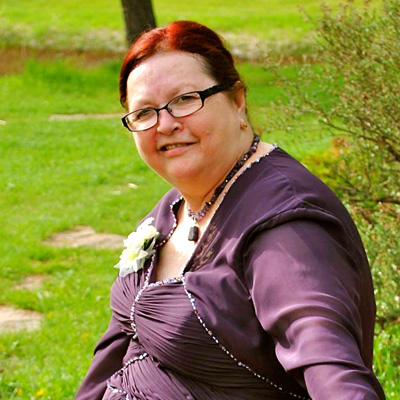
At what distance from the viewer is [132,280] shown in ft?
9.48

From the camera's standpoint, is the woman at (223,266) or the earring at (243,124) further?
the earring at (243,124)

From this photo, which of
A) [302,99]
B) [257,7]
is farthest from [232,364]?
[257,7]

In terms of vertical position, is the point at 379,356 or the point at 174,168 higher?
the point at 174,168

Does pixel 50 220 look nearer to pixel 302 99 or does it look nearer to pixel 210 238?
pixel 302 99

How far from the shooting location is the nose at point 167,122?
269 cm

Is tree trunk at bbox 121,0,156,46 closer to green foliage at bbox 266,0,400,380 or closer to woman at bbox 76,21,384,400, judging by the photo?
green foliage at bbox 266,0,400,380

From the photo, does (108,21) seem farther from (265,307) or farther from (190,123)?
(265,307)

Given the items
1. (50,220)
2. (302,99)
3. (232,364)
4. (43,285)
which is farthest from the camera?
(50,220)

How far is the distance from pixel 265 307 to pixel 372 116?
2.54 meters

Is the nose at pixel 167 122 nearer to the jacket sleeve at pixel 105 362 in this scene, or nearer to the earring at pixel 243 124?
the earring at pixel 243 124

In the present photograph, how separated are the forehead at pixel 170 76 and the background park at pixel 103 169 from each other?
1.41ft

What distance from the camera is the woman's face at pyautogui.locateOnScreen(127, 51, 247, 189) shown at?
267cm

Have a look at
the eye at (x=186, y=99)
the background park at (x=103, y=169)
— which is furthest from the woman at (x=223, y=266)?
the background park at (x=103, y=169)

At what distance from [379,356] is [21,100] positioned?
971 centimetres
